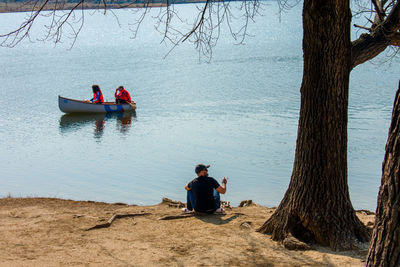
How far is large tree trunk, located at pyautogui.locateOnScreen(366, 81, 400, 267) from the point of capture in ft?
11.2

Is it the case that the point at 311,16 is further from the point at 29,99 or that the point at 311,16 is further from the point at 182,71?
the point at 182,71

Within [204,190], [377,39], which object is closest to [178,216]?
[204,190]

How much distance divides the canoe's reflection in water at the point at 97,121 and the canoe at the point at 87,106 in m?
0.27

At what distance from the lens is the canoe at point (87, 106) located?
23.8 meters

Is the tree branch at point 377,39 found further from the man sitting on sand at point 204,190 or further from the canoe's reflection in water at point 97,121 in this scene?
the canoe's reflection in water at point 97,121

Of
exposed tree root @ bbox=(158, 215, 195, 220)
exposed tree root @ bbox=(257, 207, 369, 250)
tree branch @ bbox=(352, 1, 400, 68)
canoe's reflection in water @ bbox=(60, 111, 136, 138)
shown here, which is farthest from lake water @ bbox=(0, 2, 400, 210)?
tree branch @ bbox=(352, 1, 400, 68)

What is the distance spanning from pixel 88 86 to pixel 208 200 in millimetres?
24747

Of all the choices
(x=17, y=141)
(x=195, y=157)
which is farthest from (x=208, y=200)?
(x=17, y=141)

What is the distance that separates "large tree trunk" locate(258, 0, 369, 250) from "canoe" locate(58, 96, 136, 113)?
1814 cm

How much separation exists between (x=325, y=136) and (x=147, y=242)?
2.60 meters

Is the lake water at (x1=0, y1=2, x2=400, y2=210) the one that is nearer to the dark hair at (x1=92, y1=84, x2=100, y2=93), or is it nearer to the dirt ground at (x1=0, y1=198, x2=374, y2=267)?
the dark hair at (x1=92, y1=84, x2=100, y2=93)

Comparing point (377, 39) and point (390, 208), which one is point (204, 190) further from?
point (390, 208)

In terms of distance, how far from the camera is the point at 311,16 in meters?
6.09

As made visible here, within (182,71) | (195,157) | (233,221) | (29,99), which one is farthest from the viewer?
(182,71)
